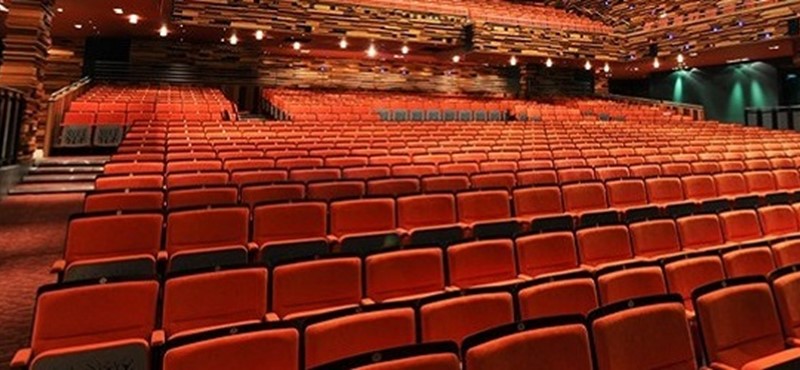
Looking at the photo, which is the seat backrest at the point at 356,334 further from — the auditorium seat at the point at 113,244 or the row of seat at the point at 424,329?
the auditorium seat at the point at 113,244

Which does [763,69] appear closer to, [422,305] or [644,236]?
[644,236]

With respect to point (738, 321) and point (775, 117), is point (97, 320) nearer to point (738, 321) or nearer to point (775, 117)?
point (738, 321)

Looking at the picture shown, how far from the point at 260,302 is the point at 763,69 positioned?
1194cm

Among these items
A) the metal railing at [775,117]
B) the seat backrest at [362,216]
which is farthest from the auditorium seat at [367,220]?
the metal railing at [775,117]

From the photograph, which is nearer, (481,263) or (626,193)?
(481,263)

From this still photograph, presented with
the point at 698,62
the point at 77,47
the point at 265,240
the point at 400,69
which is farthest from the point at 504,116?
the point at 77,47

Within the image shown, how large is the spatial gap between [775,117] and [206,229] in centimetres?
1109

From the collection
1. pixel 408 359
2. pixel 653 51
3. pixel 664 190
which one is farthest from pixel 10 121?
pixel 653 51

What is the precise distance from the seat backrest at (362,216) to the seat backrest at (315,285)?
75 cm

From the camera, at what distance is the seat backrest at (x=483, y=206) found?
109 inches

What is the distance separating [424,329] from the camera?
1277 millimetres

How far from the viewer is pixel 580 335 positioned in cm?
111

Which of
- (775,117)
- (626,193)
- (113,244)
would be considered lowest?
(113,244)

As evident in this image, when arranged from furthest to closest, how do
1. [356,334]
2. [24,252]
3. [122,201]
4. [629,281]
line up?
[24,252]
[122,201]
[629,281]
[356,334]
